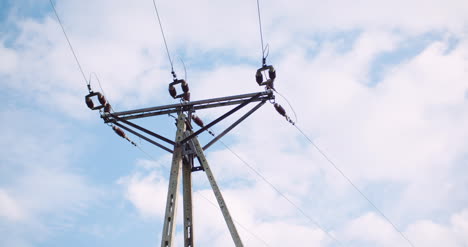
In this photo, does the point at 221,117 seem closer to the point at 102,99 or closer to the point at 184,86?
the point at 184,86

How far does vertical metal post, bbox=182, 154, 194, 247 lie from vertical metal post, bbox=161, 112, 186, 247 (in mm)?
396

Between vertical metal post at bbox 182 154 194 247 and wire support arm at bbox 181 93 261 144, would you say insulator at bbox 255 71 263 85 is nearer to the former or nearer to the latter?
wire support arm at bbox 181 93 261 144

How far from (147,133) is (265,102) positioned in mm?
3098

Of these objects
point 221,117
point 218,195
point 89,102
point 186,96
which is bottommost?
point 218,195

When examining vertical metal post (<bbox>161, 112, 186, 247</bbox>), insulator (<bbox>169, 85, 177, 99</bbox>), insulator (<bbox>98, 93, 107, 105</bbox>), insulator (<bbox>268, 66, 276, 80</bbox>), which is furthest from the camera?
insulator (<bbox>98, 93, 107, 105</bbox>)

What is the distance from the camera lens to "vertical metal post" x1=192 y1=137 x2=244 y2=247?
10.0m

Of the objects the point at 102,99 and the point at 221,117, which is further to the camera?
the point at 102,99

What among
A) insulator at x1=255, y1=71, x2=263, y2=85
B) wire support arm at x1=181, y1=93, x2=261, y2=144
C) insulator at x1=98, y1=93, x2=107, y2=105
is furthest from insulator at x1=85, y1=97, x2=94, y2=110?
insulator at x1=255, y1=71, x2=263, y2=85

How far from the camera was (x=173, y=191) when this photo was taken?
35.0 feet

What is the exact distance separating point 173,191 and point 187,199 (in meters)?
0.68

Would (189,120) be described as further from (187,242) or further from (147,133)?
(187,242)

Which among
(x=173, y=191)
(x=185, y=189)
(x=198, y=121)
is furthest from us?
(x=198, y=121)

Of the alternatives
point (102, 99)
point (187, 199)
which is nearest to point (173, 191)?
point (187, 199)

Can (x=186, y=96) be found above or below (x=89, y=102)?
above
